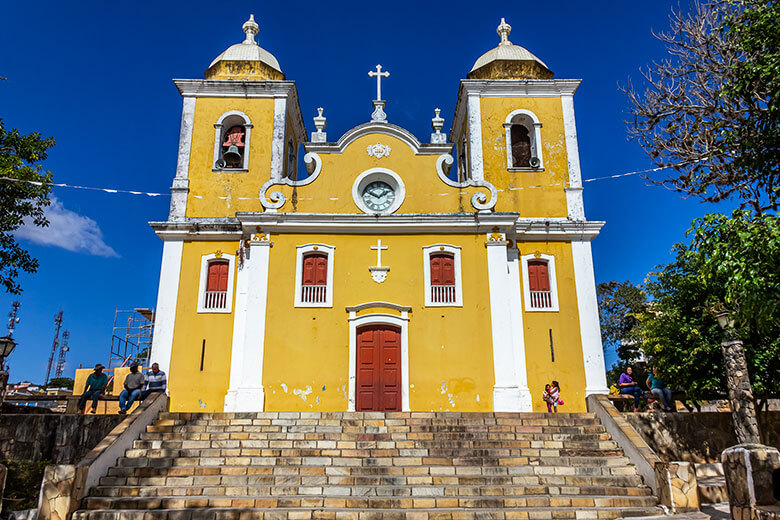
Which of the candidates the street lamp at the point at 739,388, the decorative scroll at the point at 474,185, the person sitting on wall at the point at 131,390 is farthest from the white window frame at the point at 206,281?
the street lamp at the point at 739,388

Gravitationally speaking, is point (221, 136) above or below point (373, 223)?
above

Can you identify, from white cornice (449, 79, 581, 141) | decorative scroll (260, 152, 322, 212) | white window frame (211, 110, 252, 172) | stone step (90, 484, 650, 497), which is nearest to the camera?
stone step (90, 484, 650, 497)

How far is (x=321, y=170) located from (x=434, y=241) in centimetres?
373

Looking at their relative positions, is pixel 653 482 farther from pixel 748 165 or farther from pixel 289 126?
pixel 289 126

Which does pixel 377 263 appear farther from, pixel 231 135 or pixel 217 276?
pixel 231 135

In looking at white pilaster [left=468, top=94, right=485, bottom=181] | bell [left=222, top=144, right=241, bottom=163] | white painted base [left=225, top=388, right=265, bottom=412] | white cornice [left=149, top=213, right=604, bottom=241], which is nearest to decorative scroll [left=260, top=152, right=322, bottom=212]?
white cornice [left=149, top=213, right=604, bottom=241]

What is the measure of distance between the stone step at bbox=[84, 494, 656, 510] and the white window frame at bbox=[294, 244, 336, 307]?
21.5 feet

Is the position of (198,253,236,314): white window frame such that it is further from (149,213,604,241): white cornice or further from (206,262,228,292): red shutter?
(149,213,604,241): white cornice

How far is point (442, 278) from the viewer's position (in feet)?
51.4

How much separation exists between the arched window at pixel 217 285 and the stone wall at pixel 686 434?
10.2 m

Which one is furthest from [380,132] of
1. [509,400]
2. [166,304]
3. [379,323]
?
[509,400]

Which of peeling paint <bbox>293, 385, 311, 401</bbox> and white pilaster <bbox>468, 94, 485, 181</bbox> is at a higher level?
white pilaster <bbox>468, 94, 485, 181</bbox>

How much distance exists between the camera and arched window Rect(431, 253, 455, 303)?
1547cm

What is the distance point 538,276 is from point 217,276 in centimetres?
859
